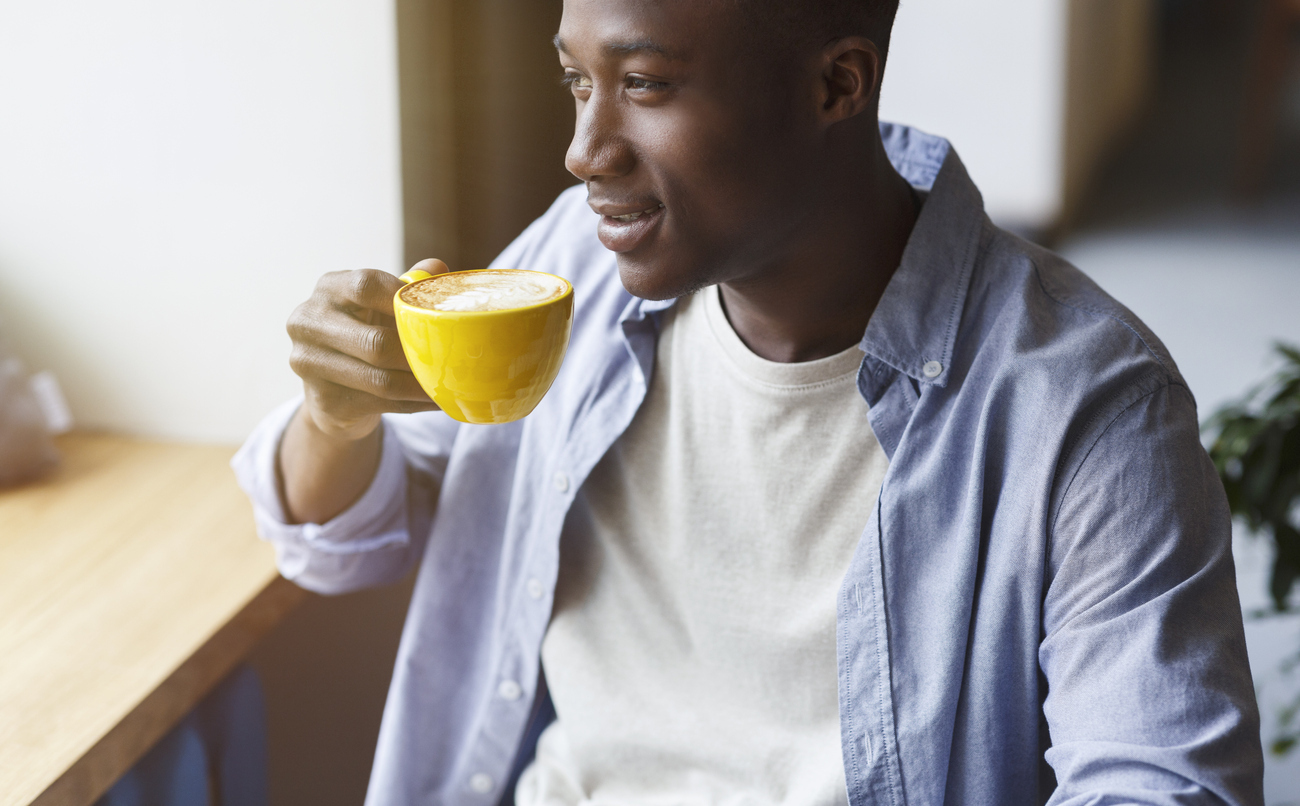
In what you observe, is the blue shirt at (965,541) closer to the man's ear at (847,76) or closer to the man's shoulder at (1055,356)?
the man's shoulder at (1055,356)

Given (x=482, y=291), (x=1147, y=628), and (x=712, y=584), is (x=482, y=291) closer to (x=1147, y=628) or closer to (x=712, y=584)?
(x=712, y=584)

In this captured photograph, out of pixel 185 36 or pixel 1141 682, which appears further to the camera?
pixel 185 36

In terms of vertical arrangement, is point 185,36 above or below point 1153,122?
above

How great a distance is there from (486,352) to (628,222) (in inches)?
8.0

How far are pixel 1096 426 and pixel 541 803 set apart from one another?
64 cm

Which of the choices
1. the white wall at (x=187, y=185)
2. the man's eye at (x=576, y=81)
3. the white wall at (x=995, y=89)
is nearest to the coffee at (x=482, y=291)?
the man's eye at (x=576, y=81)

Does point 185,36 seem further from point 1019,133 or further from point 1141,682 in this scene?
point 1019,133

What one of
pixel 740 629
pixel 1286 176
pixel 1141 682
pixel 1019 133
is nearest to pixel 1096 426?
pixel 1141 682

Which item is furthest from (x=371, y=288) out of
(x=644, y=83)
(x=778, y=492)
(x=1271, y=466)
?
(x=1271, y=466)

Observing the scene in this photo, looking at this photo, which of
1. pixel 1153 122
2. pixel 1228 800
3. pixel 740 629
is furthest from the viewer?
pixel 1153 122

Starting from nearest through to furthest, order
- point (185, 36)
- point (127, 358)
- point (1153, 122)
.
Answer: point (185, 36), point (127, 358), point (1153, 122)

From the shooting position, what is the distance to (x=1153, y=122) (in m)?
7.20

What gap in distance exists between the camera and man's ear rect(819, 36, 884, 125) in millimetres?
902

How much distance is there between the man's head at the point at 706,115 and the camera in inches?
33.0
